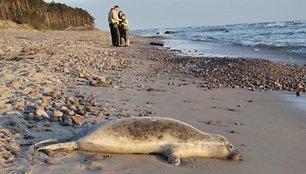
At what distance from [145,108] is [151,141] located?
1814mm

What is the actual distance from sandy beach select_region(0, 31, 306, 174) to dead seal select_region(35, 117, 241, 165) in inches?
3.6

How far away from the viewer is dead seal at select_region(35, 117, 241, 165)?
3.94m

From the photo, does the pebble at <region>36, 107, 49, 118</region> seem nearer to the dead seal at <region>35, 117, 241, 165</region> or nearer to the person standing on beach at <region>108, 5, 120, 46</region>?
the dead seal at <region>35, 117, 241, 165</region>

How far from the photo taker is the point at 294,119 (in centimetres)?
590

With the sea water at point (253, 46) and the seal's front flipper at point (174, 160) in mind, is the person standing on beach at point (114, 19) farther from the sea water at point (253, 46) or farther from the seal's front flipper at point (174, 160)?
the seal's front flipper at point (174, 160)

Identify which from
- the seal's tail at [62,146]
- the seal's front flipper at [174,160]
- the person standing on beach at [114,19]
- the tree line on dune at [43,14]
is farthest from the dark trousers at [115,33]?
the tree line on dune at [43,14]

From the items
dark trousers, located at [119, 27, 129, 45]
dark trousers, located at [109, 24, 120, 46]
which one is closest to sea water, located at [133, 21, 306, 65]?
dark trousers, located at [119, 27, 129, 45]

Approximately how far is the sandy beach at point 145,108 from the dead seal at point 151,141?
0.30 feet

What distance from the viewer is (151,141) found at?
4.07 metres

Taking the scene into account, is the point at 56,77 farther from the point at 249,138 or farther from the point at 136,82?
the point at 249,138

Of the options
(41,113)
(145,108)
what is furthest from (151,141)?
(145,108)

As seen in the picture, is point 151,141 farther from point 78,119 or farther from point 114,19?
point 114,19

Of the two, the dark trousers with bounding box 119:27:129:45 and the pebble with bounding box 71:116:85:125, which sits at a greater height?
the dark trousers with bounding box 119:27:129:45

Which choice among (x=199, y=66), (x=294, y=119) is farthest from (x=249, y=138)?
(x=199, y=66)
